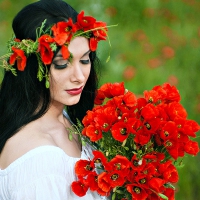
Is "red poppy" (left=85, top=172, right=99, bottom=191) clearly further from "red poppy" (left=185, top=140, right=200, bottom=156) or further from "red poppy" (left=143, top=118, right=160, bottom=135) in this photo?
"red poppy" (left=185, top=140, right=200, bottom=156)

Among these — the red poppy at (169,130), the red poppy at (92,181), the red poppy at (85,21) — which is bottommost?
the red poppy at (92,181)

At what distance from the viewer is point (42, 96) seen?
248cm

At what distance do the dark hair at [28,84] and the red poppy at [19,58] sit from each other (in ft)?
0.14

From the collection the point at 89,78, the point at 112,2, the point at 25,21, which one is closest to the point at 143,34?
the point at 112,2

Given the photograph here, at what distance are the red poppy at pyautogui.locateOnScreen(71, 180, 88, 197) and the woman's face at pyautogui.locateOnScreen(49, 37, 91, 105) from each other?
0.41 m

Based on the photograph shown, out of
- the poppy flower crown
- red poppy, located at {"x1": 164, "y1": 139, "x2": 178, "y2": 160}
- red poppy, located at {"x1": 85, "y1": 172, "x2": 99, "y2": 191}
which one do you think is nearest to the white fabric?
red poppy, located at {"x1": 85, "y1": 172, "x2": 99, "y2": 191}

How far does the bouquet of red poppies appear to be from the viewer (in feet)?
7.27

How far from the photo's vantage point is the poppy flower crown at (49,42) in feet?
7.50

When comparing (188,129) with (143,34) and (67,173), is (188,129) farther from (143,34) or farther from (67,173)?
(143,34)

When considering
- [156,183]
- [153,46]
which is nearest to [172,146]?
[156,183]

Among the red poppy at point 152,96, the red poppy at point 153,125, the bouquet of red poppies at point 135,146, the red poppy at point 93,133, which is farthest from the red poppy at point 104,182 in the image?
the red poppy at point 152,96

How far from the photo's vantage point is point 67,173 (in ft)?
7.68

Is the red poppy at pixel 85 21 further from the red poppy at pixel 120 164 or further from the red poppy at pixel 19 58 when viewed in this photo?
the red poppy at pixel 120 164

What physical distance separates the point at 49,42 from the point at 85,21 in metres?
0.22
